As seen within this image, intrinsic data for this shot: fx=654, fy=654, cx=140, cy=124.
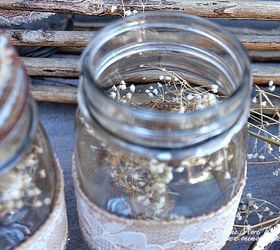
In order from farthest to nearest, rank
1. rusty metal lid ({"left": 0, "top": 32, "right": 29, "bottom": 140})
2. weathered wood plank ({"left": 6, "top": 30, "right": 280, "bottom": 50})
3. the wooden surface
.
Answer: weathered wood plank ({"left": 6, "top": 30, "right": 280, "bottom": 50}), the wooden surface, rusty metal lid ({"left": 0, "top": 32, "right": 29, "bottom": 140})

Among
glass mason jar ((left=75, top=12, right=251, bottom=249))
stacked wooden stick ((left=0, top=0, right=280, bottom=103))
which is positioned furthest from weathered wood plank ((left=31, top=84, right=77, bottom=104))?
glass mason jar ((left=75, top=12, right=251, bottom=249))

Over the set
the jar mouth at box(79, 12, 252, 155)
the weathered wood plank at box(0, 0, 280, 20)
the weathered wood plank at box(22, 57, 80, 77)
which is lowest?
the weathered wood plank at box(22, 57, 80, 77)

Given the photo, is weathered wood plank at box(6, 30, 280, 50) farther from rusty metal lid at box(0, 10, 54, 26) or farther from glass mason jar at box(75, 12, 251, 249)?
glass mason jar at box(75, 12, 251, 249)

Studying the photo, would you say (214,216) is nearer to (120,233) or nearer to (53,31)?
(120,233)

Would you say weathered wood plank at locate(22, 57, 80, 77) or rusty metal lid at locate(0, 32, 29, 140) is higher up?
rusty metal lid at locate(0, 32, 29, 140)

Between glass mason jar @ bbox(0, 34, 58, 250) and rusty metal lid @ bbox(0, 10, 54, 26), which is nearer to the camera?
glass mason jar @ bbox(0, 34, 58, 250)

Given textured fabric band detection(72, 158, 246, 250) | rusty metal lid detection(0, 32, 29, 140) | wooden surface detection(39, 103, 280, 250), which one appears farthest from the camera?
wooden surface detection(39, 103, 280, 250)

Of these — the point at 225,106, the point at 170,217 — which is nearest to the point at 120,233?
the point at 170,217

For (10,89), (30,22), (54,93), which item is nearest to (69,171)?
(54,93)

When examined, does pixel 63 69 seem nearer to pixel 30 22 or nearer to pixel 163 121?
pixel 30 22
